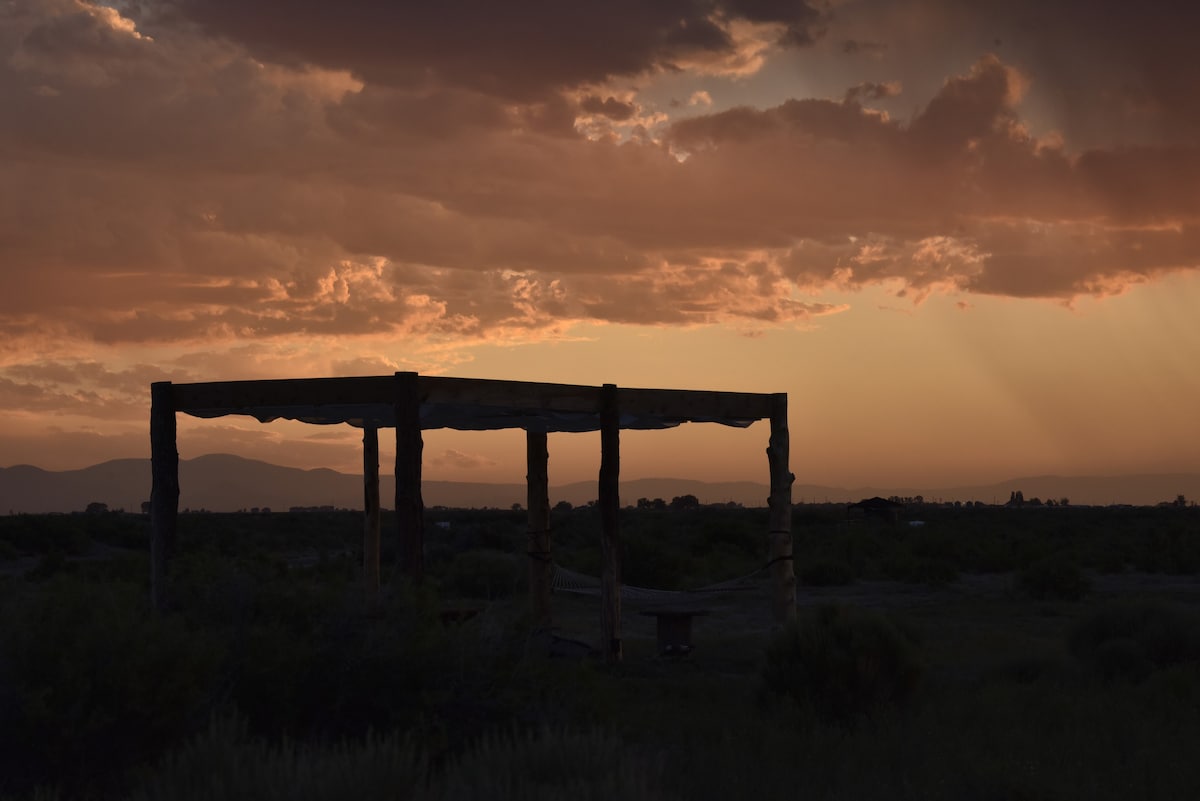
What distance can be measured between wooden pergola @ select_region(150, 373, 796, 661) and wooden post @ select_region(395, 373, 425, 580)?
0.04ft

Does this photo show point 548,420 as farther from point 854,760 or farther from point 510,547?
point 510,547

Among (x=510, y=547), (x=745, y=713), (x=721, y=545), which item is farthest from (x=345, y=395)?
(x=510, y=547)

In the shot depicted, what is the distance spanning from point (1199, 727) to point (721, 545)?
2728cm

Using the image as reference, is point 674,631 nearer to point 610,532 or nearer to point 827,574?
point 610,532

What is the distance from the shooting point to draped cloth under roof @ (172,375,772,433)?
1205cm

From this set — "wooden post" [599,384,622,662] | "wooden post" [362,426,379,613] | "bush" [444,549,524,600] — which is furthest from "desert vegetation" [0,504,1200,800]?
"bush" [444,549,524,600]

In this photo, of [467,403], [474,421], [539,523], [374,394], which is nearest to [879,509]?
[539,523]

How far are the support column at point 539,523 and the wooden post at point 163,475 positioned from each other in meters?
5.29

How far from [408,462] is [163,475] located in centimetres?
274

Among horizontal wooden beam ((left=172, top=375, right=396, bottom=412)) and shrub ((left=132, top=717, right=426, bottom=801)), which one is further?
horizontal wooden beam ((left=172, top=375, right=396, bottom=412))

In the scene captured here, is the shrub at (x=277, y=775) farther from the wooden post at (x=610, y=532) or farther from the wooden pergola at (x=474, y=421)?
the wooden post at (x=610, y=532)

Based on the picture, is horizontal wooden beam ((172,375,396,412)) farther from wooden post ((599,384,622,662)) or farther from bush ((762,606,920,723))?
bush ((762,606,920,723))

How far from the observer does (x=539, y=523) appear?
661 inches

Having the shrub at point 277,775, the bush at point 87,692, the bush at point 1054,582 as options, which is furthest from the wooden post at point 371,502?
the bush at point 1054,582
